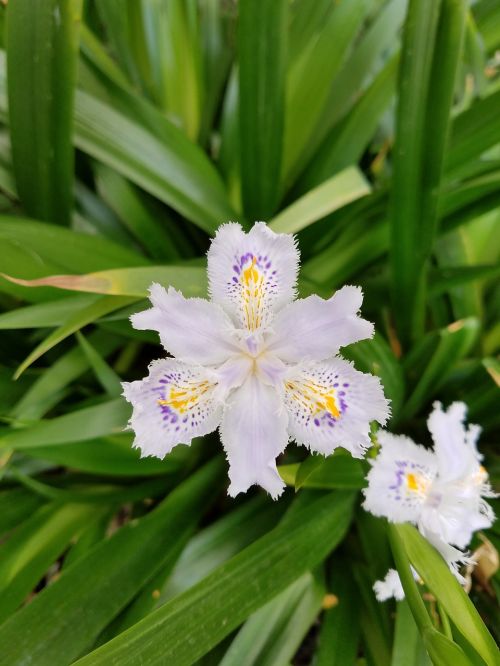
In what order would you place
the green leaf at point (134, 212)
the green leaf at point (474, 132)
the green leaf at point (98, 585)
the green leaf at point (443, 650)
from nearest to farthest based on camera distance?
1. the green leaf at point (443, 650)
2. the green leaf at point (98, 585)
3. the green leaf at point (474, 132)
4. the green leaf at point (134, 212)

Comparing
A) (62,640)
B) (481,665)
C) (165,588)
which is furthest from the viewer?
(165,588)

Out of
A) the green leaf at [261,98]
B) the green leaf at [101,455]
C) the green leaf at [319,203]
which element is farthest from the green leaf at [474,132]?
the green leaf at [101,455]

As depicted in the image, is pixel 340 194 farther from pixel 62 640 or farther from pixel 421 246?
pixel 62 640

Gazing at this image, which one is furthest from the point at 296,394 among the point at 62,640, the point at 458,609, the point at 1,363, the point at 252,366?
the point at 1,363

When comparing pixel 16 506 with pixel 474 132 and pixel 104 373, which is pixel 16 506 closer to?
pixel 104 373

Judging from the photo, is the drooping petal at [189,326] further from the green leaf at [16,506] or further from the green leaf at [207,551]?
the green leaf at [16,506]

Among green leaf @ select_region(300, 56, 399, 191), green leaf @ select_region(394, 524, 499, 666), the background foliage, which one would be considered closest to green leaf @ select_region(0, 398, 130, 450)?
the background foliage

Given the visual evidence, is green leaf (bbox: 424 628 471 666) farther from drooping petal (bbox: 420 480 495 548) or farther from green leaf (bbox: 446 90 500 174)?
green leaf (bbox: 446 90 500 174)
